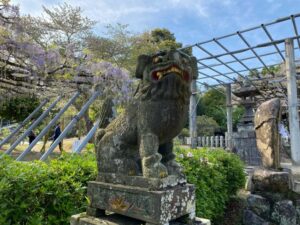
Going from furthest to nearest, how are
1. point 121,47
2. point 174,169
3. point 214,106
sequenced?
point 214,106, point 121,47, point 174,169

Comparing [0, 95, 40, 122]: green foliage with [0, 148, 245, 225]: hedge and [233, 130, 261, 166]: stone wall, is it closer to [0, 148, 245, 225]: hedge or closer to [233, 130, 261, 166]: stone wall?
[0, 148, 245, 225]: hedge

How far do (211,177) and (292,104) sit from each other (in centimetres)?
324

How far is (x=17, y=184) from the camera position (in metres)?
2.43

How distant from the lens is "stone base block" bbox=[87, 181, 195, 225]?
186 cm

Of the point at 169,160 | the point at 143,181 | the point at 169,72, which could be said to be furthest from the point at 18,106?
the point at 169,72

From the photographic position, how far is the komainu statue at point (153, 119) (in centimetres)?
199

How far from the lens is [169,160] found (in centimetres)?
226

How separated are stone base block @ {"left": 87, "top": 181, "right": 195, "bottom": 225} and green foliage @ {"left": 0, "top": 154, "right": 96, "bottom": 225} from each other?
0.53m

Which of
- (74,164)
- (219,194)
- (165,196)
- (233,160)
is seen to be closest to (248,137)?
(233,160)

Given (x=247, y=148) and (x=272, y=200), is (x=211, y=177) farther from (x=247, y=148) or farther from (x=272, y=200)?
(x=247, y=148)

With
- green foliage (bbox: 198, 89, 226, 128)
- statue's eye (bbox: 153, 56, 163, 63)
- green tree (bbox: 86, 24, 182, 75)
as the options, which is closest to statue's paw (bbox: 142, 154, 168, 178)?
statue's eye (bbox: 153, 56, 163, 63)

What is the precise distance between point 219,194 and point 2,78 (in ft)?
23.1

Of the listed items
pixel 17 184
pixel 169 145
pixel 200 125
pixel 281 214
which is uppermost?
pixel 200 125

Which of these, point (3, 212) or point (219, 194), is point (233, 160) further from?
point (3, 212)
